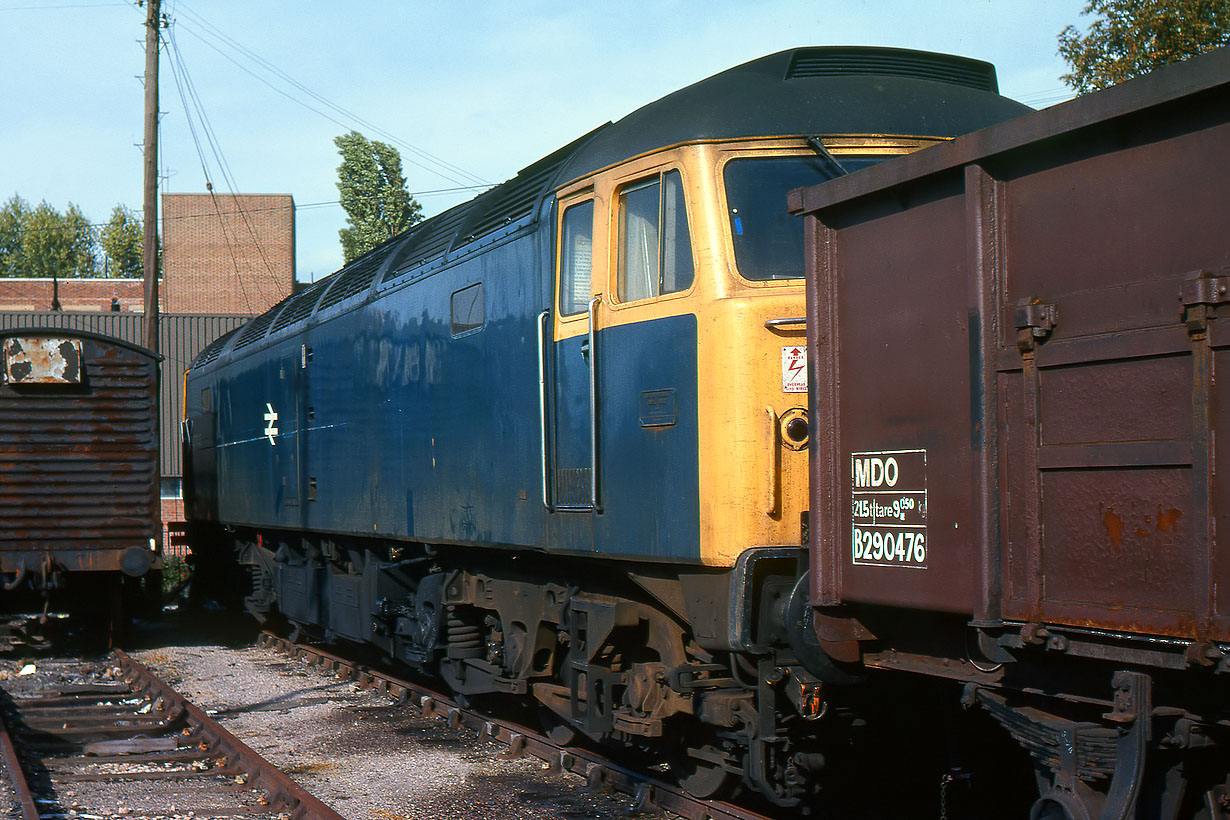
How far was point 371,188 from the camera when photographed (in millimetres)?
44281

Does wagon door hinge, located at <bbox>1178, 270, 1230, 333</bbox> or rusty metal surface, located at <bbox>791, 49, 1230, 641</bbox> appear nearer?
wagon door hinge, located at <bbox>1178, 270, 1230, 333</bbox>

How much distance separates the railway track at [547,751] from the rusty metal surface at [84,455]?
3140 millimetres

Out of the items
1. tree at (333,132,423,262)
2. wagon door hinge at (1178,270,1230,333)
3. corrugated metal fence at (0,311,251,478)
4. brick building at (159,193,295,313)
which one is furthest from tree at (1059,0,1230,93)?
brick building at (159,193,295,313)

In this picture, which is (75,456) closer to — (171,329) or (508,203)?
(508,203)

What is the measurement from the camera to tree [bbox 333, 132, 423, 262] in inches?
1736

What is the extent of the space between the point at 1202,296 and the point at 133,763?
24.5 feet

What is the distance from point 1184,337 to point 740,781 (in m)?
3.91

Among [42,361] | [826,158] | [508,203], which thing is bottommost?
[42,361]

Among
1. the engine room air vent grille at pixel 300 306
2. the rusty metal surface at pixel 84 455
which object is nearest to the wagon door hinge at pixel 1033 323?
the engine room air vent grille at pixel 300 306

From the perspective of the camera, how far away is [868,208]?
189 inches

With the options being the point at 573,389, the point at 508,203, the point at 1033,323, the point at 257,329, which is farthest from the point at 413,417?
the point at 257,329

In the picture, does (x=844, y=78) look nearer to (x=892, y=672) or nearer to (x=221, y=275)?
(x=892, y=672)

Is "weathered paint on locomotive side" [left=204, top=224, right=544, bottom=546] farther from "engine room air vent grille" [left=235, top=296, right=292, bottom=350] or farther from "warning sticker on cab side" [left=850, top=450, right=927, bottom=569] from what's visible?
"warning sticker on cab side" [left=850, top=450, right=927, bottom=569]

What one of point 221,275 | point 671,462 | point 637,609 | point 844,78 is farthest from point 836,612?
point 221,275
